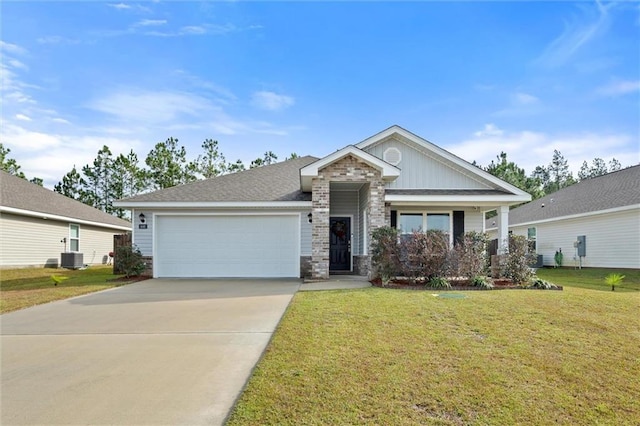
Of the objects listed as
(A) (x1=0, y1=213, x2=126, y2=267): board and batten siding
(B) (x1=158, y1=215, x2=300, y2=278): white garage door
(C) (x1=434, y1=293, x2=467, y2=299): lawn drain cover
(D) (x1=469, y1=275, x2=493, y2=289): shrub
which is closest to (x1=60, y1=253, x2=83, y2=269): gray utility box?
(A) (x1=0, y1=213, x2=126, y2=267): board and batten siding

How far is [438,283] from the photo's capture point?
10.3m

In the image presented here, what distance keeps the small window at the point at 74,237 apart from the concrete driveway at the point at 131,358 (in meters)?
14.7

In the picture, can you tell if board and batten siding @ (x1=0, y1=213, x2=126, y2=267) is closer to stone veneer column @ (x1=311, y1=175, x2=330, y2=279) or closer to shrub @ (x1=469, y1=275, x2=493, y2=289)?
stone veneer column @ (x1=311, y1=175, x2=330, y2=279)

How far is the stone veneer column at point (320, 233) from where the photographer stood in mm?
12578

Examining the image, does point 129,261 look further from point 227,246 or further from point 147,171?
point 147,171

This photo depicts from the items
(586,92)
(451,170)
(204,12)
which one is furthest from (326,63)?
(586,92)

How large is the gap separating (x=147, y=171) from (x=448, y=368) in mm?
36590

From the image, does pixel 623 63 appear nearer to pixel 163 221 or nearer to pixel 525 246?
pixel 525 246

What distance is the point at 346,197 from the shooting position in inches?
610

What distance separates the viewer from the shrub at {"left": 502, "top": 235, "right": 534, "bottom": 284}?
36.5 feet

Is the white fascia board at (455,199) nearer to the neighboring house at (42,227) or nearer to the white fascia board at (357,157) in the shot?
A: the white fascia board at (357,157)

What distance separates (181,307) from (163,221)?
22.1ft

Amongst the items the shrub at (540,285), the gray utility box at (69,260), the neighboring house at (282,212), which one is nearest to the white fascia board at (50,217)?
the gray utility box at (69,260)

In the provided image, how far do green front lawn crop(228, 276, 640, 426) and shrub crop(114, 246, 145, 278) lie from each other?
28.4 ft
